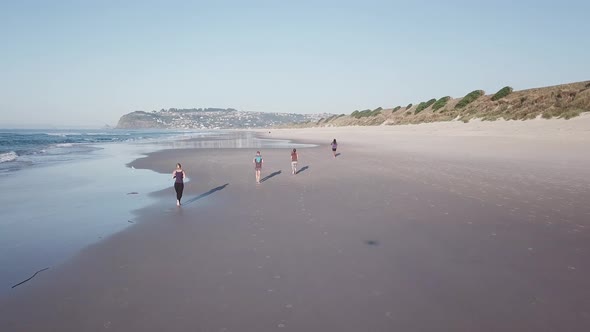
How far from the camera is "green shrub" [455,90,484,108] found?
61.8 metres

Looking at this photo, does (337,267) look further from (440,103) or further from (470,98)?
(440,103)

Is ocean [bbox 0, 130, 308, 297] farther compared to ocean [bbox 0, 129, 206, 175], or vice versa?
ocean [bbox 0, 129, 206, 175]

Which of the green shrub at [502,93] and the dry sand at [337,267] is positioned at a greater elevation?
the green shrub at [502,93]

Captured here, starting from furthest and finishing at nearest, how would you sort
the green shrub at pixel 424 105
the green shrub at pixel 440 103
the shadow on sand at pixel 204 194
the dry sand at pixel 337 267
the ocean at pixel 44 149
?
the green shrub at pixel 424 105, the green shrub at pixel 440 103, the ocean at pixel 44 149, the shadow on sand at pixel 204 194, the dry sand at pixel 337 267

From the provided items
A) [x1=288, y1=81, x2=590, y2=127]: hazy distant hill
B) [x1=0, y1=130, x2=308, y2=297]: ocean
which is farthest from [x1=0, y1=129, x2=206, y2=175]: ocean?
[x1=288, y1=81, x2=590, y2=127]: hazy distant hill

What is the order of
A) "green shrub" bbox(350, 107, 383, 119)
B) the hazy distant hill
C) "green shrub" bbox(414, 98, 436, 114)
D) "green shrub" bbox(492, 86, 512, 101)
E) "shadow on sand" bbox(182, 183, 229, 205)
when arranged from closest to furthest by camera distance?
"shadow on sand" bbox(182, 183, 229, 205), the hazy distant hill, "green shrub" bbox(492, 86, 512, 101), "green shrub" bbox(414, 98, 436, 114), "green shrub" bbox(350, 107, 383, 119)

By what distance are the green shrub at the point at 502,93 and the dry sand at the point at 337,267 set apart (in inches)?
1855

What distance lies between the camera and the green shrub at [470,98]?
6182 cm

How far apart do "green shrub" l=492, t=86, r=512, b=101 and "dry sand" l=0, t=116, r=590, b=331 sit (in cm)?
4711

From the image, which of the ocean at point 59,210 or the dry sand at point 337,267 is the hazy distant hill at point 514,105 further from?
the ocean at point 59,210

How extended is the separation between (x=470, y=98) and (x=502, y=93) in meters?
6.68

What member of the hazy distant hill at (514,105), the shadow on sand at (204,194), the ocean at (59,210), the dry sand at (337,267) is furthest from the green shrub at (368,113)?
the dry sand at (337,267)

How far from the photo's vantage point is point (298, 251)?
8.04 meters

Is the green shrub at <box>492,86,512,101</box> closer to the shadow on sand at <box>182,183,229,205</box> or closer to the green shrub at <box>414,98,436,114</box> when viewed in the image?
the green shrub at <box>414,98,436,114</box>
